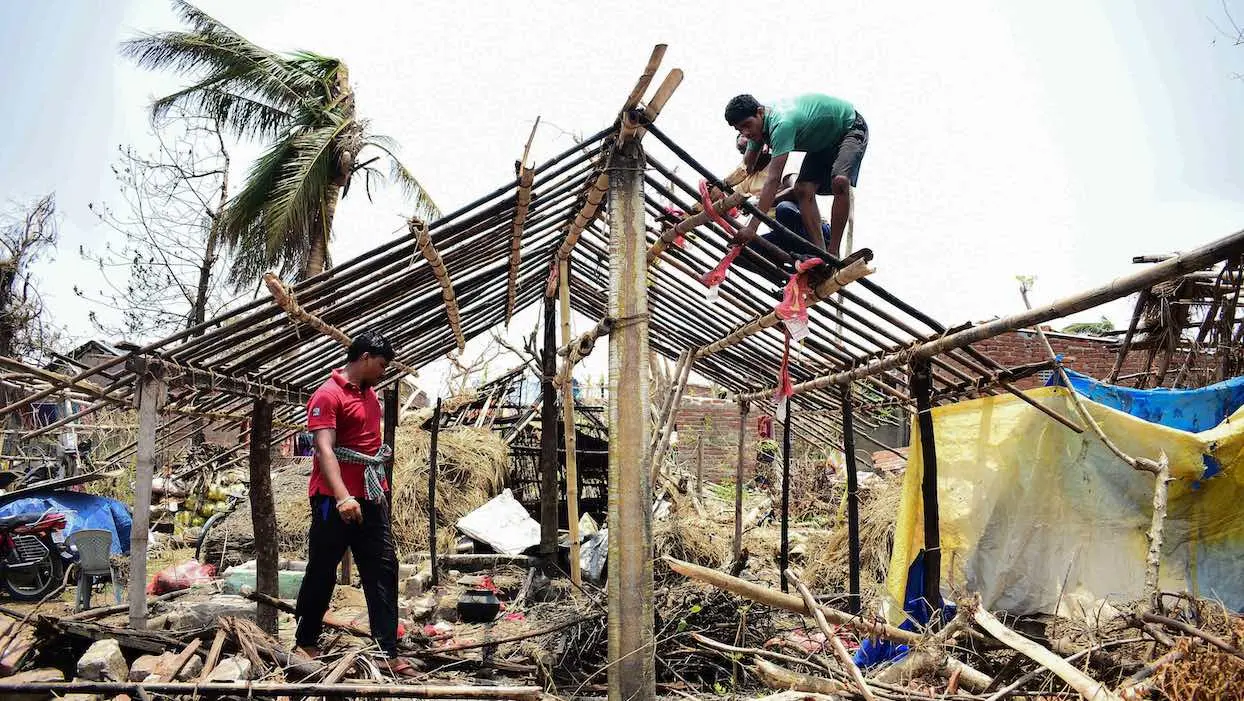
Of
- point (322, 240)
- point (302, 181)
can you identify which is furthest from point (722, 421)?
point (302, 181)

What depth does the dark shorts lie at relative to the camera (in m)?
4.17

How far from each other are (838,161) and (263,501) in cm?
478

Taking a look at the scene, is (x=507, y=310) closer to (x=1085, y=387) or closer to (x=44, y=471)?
(x=1085, y=387)

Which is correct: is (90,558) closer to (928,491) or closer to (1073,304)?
(928,491)

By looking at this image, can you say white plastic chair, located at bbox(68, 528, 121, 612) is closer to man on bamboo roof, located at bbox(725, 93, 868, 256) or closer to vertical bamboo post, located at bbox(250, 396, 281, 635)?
vertical bamboo post, located at bbox(250, 396, 281, 635)

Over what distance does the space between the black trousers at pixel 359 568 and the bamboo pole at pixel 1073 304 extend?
3305mm

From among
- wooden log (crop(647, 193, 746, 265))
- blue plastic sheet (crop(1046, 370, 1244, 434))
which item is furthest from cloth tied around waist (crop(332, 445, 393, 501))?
blue plastic sheet (crop(1046, 370, 1244, 434))

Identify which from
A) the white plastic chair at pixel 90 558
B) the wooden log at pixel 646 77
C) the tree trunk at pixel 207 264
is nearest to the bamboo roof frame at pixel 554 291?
the wooden log at pixel 646 77

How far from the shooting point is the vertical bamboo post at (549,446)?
742 centimetres

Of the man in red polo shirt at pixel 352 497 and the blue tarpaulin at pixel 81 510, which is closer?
the man in red polo shirt at pixel 352 497

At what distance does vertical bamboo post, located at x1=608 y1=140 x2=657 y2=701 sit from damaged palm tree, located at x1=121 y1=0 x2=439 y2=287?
10.9m

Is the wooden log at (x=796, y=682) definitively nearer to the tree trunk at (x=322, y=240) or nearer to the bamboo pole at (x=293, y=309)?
the bamboo pole at (x=293, y=309)

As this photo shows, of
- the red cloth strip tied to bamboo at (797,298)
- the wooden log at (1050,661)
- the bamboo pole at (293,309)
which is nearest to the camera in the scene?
the wooden log at (1050,661)

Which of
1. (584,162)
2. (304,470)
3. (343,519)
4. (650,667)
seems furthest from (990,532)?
(304,470)
